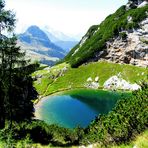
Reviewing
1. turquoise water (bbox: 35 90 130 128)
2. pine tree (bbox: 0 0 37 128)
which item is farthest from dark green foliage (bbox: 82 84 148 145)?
turquoise water (bbox: 35 90 130 128)

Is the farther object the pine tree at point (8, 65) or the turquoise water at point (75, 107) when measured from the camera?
the turquoise water at point (75, 107)

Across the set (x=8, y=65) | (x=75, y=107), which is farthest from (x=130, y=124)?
(x=75, y=107)

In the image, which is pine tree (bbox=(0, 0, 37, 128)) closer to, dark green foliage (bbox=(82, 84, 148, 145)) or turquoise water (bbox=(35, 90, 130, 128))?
dark green foliage (bbox=(82, 84, 148, 145))

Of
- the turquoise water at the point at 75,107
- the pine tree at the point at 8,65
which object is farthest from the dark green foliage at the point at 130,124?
the turquoise water at the point at 75,107

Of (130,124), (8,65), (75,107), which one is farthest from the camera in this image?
(75,107)

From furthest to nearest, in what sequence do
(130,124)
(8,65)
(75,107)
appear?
(75,107), (8,65), (130,124)

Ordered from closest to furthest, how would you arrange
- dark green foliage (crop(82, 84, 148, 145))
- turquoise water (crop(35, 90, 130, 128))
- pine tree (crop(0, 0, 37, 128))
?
dark green foliage (crop(82, 84, 148, 145)), pine tree (crop(0, 0, 37, 128)), turquoise water (crop(35, 90, 130, 128))

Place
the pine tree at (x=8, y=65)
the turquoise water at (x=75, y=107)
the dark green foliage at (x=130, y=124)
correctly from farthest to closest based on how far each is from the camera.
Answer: the turquoise water at (x=75, y=107), the pine tree at (x=8, y=65), the dark green foliage at (x=130, y=124)

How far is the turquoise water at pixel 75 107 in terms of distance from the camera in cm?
13368

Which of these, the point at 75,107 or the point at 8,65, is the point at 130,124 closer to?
the point at 8,65

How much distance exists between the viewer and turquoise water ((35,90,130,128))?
439ft

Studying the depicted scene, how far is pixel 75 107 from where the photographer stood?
532 feet

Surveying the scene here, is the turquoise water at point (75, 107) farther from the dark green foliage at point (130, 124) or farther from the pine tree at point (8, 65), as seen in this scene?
the dark green foliage at point (130, 124)

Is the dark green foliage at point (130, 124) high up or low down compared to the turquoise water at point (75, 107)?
up
